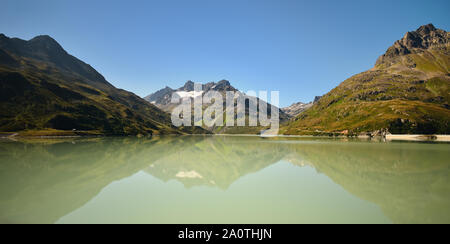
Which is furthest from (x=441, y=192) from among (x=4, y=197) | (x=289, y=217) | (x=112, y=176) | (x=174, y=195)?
(x=4, y=197)

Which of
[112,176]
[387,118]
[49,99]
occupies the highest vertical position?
[49,99]

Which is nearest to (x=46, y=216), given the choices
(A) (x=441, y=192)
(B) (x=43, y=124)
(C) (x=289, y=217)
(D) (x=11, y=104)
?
(C) (x=289, y=217)

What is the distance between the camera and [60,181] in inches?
912

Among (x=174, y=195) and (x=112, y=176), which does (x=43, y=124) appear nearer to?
(x=112, y=176)

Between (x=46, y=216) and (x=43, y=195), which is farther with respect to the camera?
(x=43, y=195)

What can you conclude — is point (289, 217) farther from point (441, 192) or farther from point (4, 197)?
point (4, 197)

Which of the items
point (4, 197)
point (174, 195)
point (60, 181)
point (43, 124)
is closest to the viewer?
point (4, 197)

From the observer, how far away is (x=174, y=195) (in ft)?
60.8

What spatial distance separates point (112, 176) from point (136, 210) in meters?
15.0

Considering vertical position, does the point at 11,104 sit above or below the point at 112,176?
above

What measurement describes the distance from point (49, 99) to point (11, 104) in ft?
82.5
